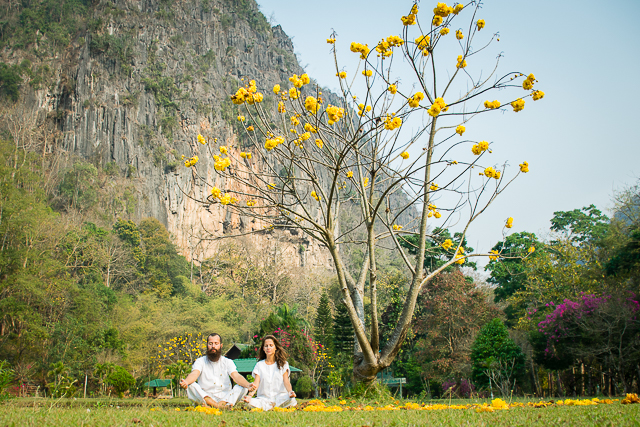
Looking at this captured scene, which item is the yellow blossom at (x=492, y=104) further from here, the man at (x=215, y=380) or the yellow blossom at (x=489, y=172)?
the man at (x=215, y=380)

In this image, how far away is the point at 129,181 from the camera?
44312mm

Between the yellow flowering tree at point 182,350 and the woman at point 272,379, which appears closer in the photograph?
the woman at point 272,379

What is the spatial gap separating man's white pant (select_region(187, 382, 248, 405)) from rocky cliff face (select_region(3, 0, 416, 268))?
32.9m

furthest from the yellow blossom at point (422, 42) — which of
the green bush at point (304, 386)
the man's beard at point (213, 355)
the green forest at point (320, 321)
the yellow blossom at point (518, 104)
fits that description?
the green bush at point (304, 386)

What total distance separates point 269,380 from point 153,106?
175 ft

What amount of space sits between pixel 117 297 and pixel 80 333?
683 cm

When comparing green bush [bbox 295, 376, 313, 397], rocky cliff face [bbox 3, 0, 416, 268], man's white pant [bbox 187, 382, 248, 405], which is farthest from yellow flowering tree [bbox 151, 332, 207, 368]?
man's white pant [bbox 187, 382, 248, 405]

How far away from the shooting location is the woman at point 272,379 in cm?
430

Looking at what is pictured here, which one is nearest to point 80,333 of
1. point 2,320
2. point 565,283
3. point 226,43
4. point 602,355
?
point 2,320

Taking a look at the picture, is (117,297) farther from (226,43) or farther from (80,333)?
(226,43)

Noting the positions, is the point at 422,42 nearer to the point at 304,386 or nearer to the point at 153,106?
the point at 304,386

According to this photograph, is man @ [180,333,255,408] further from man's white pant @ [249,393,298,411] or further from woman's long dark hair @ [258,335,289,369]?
woman's long dark hair @ [258,335,289,369]

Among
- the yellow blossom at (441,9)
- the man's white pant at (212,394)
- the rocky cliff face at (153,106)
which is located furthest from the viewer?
the rocky cliff face at (153,106)

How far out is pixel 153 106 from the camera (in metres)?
51.6
